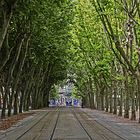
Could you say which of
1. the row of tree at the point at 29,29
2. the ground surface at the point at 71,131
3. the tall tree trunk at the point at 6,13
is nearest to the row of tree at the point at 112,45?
the row of tree at the point at 29,29

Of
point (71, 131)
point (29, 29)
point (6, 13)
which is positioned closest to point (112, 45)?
point (29, 29)

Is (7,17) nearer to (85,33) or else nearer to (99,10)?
(99,10)

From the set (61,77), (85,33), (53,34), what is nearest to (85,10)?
(85,33)

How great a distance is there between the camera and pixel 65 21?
38750mm

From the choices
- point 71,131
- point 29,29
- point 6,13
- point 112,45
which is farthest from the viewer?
point 112,45

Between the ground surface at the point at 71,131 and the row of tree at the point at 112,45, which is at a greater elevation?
the row of tree at the point at 112,45

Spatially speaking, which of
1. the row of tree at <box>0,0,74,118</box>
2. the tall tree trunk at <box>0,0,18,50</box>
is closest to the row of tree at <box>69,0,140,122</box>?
the row of tree at <box>0,0,74,118</box>

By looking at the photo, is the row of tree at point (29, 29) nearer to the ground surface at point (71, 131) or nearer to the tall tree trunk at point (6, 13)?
the tall tree trunk at point (6, 13)

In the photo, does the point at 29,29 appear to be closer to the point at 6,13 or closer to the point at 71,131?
the point at 6,13

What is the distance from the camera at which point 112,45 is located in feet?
121

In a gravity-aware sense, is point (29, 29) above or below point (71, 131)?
above

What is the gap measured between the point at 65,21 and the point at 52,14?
A: 5274 millimetres

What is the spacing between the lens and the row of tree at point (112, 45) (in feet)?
102

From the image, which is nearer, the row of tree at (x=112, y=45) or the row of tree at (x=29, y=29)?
the row of tree at (x=29, y=29)
